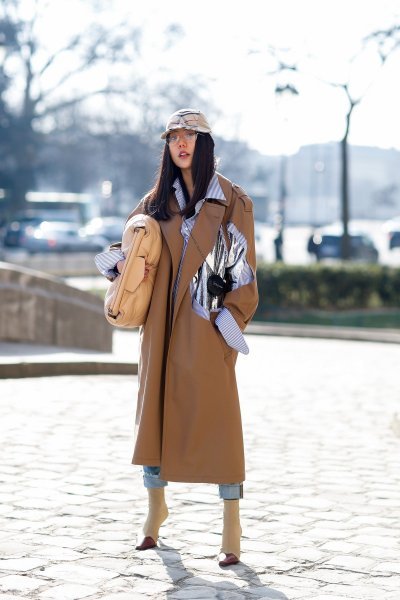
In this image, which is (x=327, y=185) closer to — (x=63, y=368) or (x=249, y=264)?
(x=63, y=368)

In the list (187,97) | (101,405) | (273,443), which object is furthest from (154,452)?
(187,97)

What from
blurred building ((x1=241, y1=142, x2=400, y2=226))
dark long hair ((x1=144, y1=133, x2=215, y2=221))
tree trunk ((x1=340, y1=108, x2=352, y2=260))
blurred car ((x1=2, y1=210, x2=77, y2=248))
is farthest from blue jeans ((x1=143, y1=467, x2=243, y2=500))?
blurred building ((x1=241, y1=142, x2=400, y2=226))

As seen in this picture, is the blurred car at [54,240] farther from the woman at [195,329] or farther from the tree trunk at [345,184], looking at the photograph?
the woman at [195,329]

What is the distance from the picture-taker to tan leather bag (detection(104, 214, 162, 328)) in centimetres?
495

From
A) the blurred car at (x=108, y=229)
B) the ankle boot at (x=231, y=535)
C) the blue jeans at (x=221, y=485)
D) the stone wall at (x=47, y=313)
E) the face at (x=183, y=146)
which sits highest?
the blurred car at (x=108, y=229)

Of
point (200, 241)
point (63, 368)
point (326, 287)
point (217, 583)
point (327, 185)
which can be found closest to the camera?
point (217, 583)

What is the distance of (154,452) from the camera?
4.95 m

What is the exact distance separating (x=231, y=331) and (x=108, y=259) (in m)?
0.55

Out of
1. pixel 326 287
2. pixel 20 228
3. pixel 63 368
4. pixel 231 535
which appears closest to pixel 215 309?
pixel 231 535

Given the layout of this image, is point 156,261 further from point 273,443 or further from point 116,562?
point 273,443

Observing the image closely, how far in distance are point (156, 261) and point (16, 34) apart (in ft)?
156

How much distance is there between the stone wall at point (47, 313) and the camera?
44.5 ft

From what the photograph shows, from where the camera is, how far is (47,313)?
550 inches

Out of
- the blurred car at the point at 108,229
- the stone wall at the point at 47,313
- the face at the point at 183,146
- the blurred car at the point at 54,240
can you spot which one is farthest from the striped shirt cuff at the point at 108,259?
the blurred car at the point at 108,229
